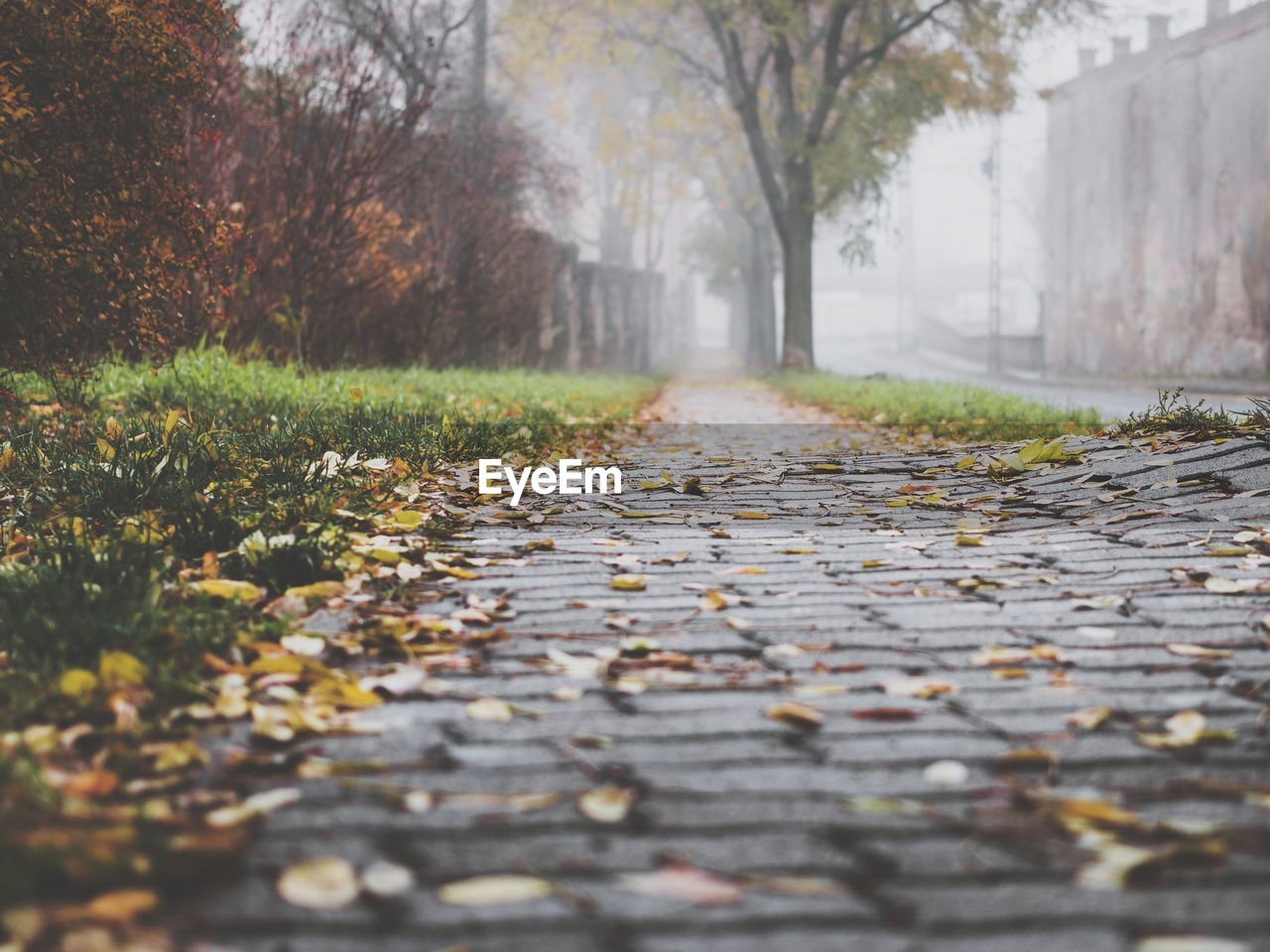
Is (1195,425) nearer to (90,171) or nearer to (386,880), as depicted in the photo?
(386,880)

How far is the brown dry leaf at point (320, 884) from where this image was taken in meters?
1.89

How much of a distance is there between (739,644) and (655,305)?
133 ft

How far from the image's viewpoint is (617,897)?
192 centimetres

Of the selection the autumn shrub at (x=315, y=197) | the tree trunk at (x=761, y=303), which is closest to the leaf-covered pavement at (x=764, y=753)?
the autumn shrub at (x=315, y=197)

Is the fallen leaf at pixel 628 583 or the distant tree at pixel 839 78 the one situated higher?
the distant tree at pixel 839 78

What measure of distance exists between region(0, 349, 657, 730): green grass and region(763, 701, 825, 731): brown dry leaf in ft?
4.44

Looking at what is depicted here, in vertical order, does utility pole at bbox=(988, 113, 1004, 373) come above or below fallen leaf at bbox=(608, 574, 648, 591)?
above

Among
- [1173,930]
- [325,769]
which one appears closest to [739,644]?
[325,769]

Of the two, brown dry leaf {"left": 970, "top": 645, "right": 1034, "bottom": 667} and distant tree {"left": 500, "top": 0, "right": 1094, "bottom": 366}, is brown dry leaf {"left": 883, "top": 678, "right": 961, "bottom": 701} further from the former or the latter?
distant tree {"left": 500, "top": 0, "right": 1094, "bottom": 366}

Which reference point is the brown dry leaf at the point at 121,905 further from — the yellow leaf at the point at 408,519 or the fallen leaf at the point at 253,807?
the yellow leaf at the point at 408,519

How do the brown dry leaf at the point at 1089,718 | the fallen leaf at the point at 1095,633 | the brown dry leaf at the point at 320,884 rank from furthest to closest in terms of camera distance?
the fallen leaf at the point at 1095,633, the brown dry leaf at the point at 1089,718, the brown dry leaf at the point at 320,884

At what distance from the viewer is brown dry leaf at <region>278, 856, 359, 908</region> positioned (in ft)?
6.21

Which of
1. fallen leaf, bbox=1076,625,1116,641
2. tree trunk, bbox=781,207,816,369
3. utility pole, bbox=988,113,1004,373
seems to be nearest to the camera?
fallen leaf, bbox=1076,625,1116,641

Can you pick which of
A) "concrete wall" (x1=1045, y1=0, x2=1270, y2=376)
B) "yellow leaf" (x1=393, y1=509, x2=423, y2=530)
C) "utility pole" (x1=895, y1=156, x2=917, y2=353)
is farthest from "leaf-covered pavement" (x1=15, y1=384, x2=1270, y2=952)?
"utility pole" (x1=895, y1=156, x2=917, y2=353)
